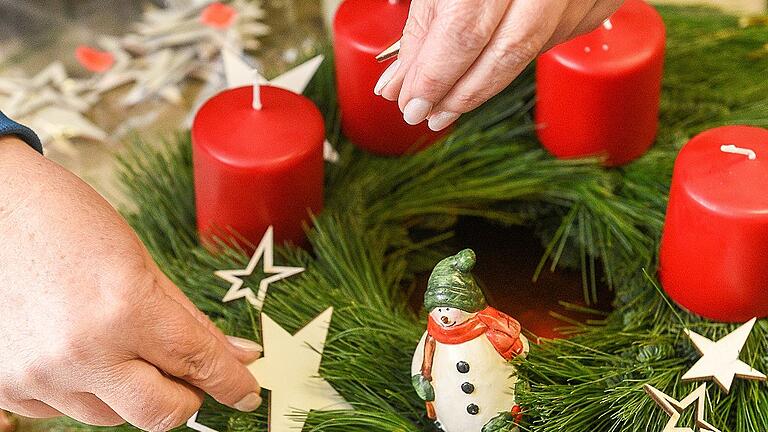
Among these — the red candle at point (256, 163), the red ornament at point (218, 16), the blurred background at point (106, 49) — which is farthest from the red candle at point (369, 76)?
the red ornament at point (218, 16)

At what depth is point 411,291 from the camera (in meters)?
0.82

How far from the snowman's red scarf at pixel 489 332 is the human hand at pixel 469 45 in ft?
0.41

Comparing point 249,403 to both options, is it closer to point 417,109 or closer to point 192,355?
point 192,355

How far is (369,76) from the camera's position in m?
0.85

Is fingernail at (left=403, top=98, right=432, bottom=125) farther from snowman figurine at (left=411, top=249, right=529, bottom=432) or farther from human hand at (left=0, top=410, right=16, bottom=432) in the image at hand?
human hand at (left=0, top=410, right=16, bottom=432)

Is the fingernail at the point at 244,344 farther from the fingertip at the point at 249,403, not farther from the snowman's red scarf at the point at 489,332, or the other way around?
the snowman's red scarf at the point at 489,332

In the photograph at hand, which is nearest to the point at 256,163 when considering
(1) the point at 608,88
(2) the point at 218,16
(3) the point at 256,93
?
(3) the point at 256,93

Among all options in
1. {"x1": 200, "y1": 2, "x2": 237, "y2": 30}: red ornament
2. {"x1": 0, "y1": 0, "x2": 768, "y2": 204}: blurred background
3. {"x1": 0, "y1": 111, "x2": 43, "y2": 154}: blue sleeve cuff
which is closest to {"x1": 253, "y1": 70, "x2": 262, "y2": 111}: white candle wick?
{"x1": 0, "y1": 111, "x2": 43, "y2": 154}: blue sleeve cuff

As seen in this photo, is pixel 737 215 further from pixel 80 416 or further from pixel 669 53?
pixel 80 416

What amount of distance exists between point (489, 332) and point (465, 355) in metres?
0.02

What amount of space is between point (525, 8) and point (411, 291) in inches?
12.7

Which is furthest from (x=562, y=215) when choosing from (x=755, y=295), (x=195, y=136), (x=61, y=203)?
(x=61, y=203)

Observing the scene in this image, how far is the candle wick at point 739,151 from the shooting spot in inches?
27.5

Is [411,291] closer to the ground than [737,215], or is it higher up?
closer to the ground
